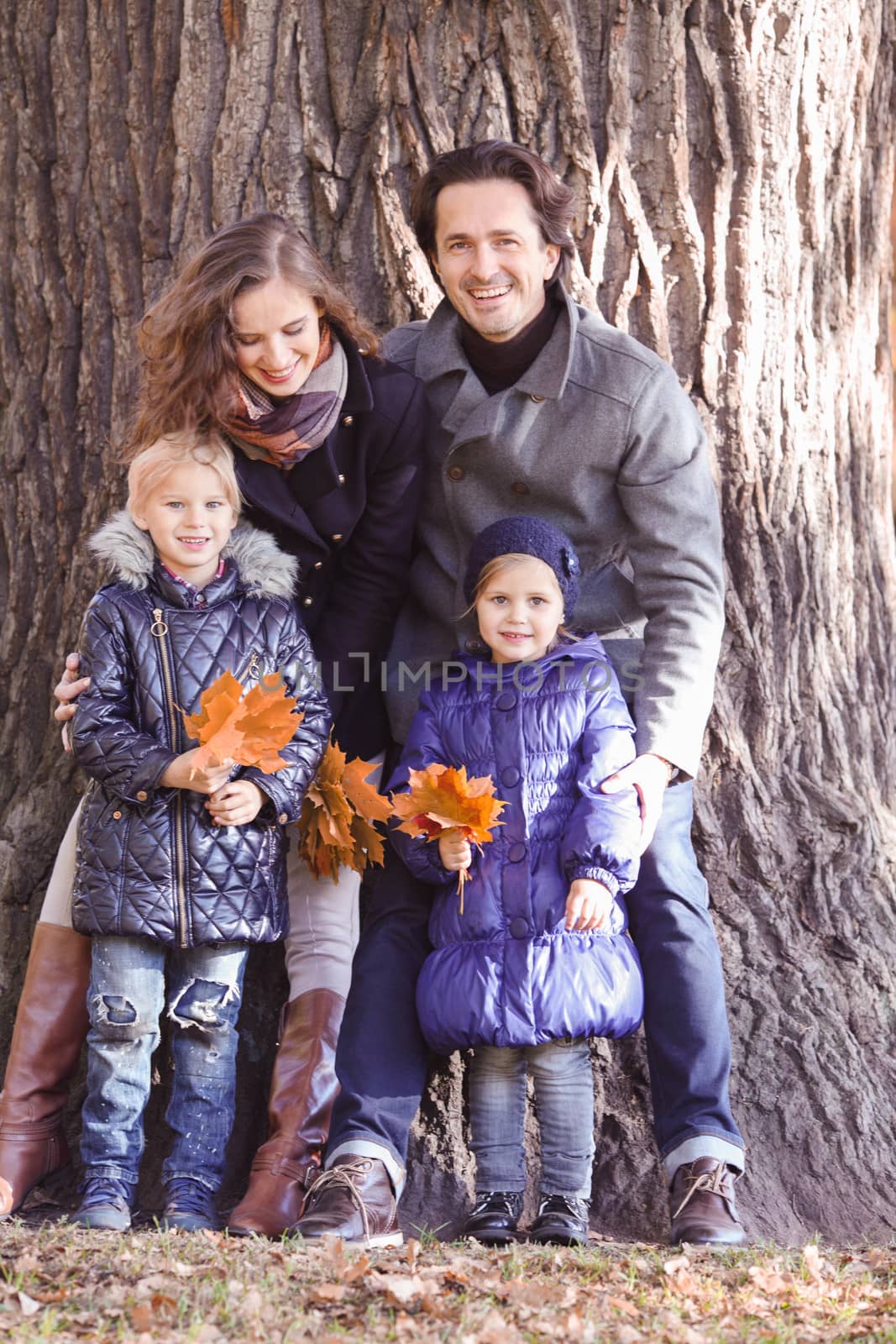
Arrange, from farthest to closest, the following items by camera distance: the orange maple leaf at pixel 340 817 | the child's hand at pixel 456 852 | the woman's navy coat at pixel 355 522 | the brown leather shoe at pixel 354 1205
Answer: the woman's navy coat at pixel 355 522
the orange maple leaf at pixel 340 817
the child's hand at pixel 456 852
the brown leather shoe at pixel 354 1205

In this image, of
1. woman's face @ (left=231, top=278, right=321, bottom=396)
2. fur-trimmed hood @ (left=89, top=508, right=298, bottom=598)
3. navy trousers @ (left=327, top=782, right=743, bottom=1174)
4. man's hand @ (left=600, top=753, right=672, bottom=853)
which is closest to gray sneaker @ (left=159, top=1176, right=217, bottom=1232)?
navy trousers @ (left=327, top=782, right=743, bottom=1174)

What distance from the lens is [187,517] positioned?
3434 mm

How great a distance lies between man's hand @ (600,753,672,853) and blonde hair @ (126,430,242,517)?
1153 mm

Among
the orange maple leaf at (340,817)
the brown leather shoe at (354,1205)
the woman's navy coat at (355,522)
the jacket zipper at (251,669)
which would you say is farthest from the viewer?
the woman's navy coat at (355,522)

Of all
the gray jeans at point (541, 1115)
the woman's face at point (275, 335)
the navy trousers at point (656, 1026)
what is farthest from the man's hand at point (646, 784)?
the woman's face at point (275, 335)

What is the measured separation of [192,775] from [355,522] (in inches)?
34.8

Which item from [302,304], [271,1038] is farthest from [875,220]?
[271,1038]

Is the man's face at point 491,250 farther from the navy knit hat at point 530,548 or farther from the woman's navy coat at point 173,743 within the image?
the woman's navy coat at point 173,743

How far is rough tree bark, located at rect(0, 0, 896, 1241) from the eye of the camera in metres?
3.90

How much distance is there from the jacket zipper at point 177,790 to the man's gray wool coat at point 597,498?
26.8 inches

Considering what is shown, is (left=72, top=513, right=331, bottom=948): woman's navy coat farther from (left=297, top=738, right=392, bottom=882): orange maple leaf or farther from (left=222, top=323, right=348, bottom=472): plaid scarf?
(left=222, top=323, right=348, bottom=472): plaid scarf

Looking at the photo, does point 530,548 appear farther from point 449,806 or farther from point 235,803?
point 235,803

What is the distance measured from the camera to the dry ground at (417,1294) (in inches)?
99.5

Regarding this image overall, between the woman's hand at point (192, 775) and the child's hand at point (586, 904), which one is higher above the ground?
the woman's hand at point (192, 775)
